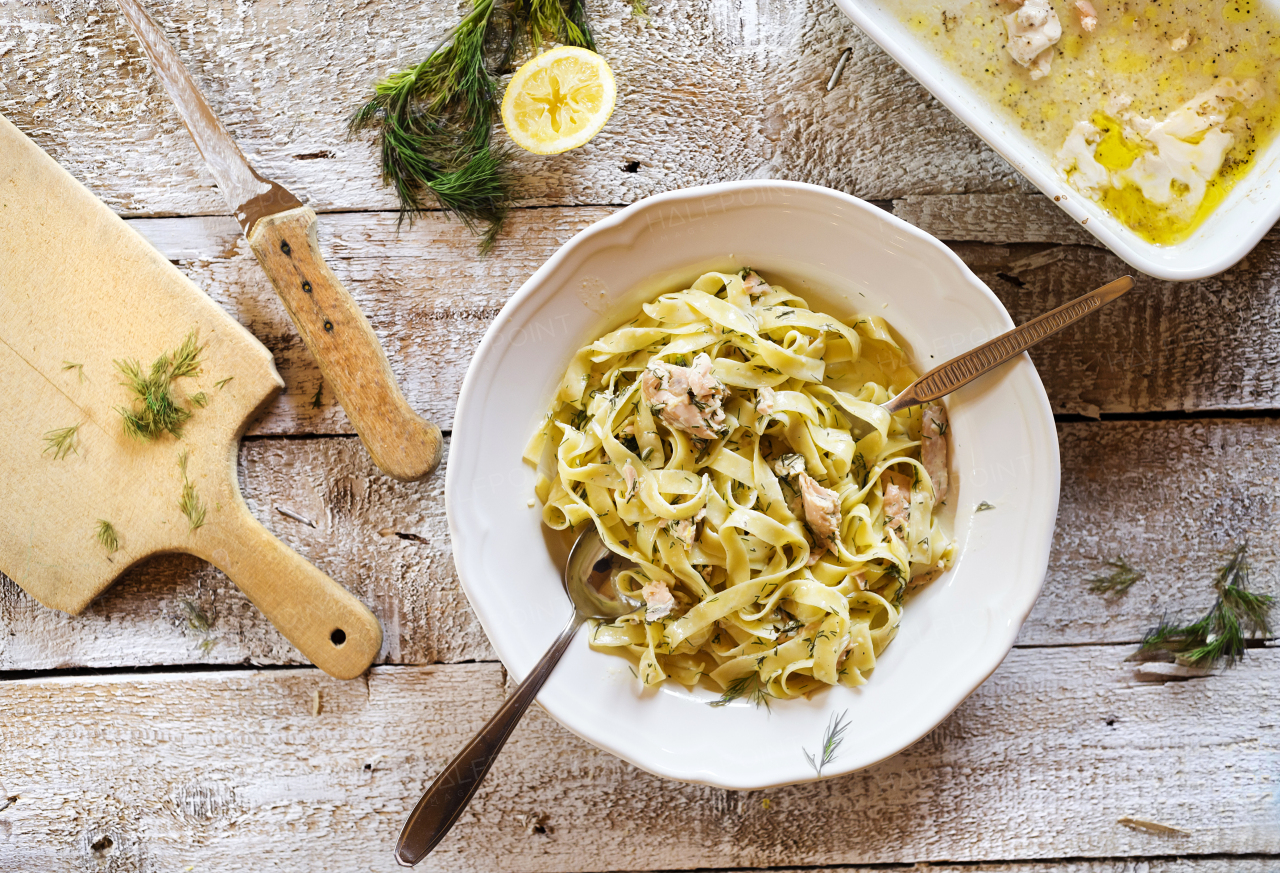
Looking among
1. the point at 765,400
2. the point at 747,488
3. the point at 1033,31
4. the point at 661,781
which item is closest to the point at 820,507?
the point at 747,488

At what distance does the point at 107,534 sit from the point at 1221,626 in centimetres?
363

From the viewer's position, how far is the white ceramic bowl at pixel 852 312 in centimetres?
195

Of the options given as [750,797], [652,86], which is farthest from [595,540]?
Result: [652,86]

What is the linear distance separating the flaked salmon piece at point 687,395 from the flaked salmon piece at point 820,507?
30 cm

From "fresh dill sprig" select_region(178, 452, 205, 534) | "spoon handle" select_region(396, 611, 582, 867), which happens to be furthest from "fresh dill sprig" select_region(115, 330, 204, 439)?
"spoon handle" select_region(396, 611, 582, 867)

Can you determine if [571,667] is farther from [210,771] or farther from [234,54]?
[234,54]

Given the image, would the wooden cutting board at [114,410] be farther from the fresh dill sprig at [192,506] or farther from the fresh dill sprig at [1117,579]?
the fresh dill sprig at [1117,579]

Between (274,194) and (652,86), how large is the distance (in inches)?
48.6

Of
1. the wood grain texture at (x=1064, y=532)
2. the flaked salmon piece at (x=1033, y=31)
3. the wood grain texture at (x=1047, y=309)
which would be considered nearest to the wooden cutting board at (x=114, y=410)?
the wood grain texture at (x=1064, y=532)

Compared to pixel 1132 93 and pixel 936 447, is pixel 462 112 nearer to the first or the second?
pixel 936 447

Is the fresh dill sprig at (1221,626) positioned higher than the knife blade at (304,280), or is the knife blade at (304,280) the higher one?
the knife blade at (304,280)

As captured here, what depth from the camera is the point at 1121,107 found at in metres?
2.19

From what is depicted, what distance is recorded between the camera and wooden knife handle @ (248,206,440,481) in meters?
2.26

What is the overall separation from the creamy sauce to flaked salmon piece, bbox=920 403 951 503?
0.83 metres
